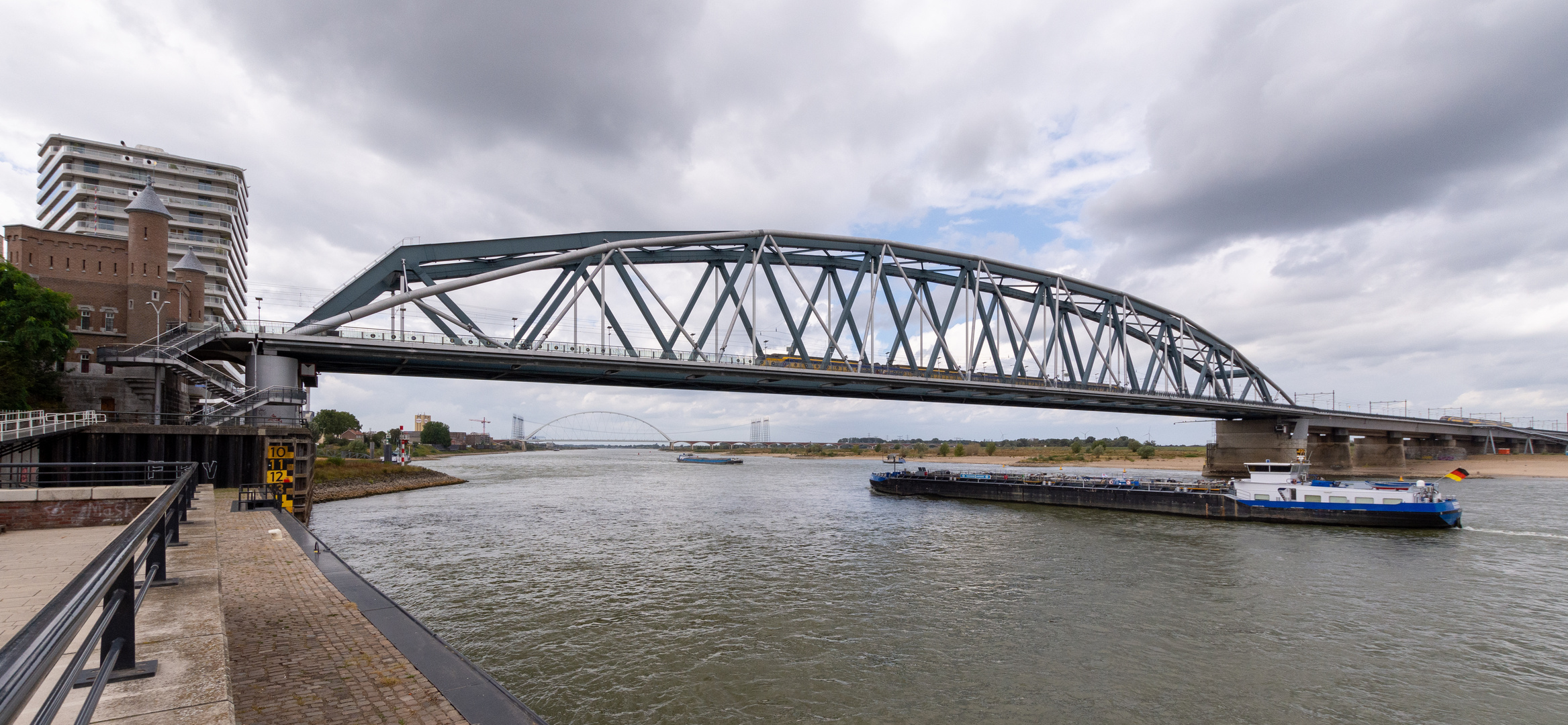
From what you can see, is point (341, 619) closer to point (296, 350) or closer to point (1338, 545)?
point (296, 350)

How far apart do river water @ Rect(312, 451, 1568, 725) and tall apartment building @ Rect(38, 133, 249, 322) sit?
59262 millimetres

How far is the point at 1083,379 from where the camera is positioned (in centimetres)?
6688

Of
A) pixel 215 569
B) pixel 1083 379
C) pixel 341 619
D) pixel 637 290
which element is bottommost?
pixel 341 619

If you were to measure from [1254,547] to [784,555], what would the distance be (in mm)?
22026

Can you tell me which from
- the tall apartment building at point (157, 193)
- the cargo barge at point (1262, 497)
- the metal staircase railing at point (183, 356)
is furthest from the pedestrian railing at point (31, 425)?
the cargo barge at point (1262, 497)

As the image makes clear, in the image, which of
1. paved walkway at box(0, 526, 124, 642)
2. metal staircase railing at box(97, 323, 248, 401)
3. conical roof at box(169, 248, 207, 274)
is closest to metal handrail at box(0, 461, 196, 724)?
paved walkway at box(0, 526, 124, 642)

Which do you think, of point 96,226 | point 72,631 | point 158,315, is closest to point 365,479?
point 158,315

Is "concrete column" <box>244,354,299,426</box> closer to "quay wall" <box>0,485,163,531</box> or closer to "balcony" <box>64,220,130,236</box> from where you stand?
"quay wall" <box>0,485,163,531</box>

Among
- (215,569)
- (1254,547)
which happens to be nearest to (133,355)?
(215,569)

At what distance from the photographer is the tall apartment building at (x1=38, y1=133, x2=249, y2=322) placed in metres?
71.8

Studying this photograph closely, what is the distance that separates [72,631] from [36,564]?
650 inches

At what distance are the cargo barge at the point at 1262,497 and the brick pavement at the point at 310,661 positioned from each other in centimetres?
4768

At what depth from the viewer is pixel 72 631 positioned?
3445mm

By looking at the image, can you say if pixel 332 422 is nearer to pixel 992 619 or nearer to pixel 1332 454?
pixel 992 619
